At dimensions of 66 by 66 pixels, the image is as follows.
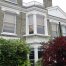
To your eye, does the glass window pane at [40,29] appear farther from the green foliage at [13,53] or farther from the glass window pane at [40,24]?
the green foliage at [13,53]

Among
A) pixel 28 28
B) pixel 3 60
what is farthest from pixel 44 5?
pixel 3 60

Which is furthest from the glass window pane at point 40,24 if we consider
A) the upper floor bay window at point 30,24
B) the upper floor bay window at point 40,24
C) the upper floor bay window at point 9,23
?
the upper floor bay window at point 9,23

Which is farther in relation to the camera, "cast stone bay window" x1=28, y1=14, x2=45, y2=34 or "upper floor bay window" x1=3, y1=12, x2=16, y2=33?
"cast stone bay window" x1=28, y1=14, x2=45, y2=34

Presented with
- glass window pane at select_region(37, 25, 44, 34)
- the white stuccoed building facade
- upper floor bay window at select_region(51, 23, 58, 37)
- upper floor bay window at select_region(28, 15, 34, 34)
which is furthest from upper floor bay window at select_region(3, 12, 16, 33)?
upper floor bay window at select_region(51, 23, 58, 37)

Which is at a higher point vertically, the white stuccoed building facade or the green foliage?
the white stuccoed building facade

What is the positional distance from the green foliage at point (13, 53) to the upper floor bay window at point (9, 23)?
616 centimetres

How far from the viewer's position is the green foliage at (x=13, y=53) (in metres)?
15.4

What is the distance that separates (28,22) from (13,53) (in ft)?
30.0

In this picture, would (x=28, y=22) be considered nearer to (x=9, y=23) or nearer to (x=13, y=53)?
(x=9, y=23)

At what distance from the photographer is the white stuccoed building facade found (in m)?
22.3

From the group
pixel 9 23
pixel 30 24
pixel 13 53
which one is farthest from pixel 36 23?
pixel 13 53

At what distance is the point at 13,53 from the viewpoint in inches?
618

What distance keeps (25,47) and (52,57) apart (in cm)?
423

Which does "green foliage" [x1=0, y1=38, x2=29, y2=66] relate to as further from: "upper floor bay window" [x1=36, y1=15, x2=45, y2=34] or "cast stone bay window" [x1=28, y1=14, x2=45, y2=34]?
"upper floor bay window" [x1=36, y1=15, x2=45, y2=34]
